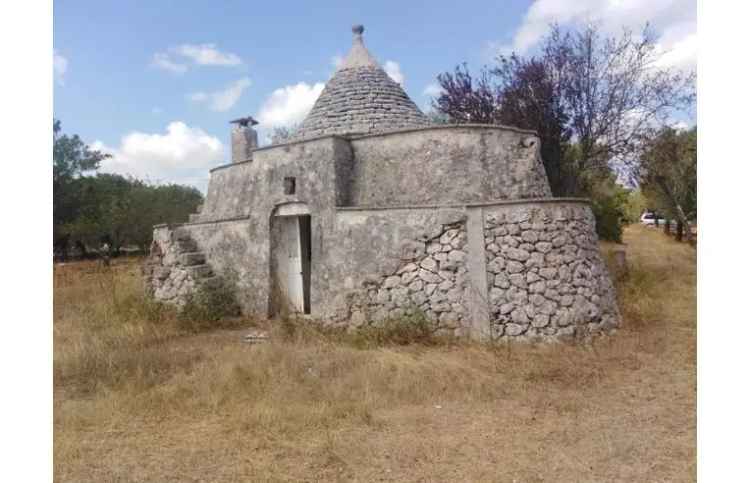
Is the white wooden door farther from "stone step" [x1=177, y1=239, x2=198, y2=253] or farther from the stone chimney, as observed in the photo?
the stone chimney

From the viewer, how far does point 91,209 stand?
Result: 22344 millimetres

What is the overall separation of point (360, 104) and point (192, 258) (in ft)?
15.4

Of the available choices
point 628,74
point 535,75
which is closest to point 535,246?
point 535,75

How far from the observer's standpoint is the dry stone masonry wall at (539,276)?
6.75 metres

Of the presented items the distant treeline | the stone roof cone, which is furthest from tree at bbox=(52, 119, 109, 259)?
the stone roof cone

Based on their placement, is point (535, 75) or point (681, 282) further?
point (535, 75)

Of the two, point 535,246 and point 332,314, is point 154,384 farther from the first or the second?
point 535,246

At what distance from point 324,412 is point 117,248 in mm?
22482

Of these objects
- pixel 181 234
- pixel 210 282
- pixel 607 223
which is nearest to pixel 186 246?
pixel 181 234

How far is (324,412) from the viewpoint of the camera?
454cm

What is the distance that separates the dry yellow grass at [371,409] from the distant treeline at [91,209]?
52.3 feet

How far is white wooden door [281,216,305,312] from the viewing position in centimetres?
904

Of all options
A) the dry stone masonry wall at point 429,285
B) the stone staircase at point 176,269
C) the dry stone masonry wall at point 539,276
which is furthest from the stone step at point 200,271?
the dry stone masonry wall at point 539,276

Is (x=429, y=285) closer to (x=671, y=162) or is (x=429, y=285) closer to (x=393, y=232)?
(x=393, y=232)
